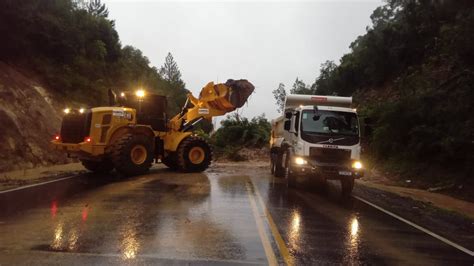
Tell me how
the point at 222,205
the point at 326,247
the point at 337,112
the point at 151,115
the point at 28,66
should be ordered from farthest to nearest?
the point at 28,66 < the point at 151,115 < the point at 337,112 < the point at 222,205 < the point at 326,247

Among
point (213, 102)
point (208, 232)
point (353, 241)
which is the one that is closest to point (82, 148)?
point (213, 102)

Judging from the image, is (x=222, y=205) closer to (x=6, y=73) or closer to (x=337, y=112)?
(x=337, y=112)

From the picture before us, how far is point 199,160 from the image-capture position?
19.9 metres

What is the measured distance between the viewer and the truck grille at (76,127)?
1697 cm

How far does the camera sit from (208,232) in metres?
8.48

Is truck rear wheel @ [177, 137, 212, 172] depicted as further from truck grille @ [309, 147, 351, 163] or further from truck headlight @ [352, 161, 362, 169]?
truck headlight @ [352, 161, 362, 169]

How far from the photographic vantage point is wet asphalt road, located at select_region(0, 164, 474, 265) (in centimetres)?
692

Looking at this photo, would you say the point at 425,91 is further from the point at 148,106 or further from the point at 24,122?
the point at 24,122

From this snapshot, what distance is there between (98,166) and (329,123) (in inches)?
367

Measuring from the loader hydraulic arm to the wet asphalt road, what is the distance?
714cm

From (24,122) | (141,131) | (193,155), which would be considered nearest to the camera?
(141,131)

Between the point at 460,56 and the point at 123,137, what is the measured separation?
17228 millimetres

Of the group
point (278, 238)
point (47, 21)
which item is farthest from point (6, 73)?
point (278, 238)

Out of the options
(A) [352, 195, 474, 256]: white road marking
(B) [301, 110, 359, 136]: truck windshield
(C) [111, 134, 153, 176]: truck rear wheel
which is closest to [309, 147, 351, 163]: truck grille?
(B) [301, 110, 359, 136]: truck windshield
